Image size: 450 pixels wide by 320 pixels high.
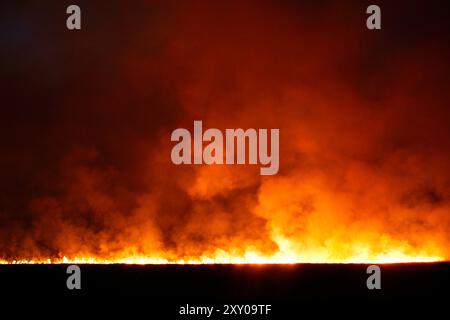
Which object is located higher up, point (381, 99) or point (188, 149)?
point (381, 99)

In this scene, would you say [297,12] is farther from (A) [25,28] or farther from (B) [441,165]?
(A) [25,28]

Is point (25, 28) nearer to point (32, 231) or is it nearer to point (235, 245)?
point (32, 231)

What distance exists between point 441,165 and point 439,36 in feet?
4.21

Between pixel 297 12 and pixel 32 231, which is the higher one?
pixel 297 12

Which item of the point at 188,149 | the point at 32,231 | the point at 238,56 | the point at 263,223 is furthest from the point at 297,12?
the point at 32,231

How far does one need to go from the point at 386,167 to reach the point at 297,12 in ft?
5.86

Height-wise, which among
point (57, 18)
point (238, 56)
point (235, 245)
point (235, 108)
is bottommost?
point (235, 245)

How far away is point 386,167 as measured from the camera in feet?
18.5

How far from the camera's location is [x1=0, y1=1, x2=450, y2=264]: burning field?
5.66 meters

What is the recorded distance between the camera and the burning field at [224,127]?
18.6ft

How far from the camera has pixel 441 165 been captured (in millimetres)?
5660

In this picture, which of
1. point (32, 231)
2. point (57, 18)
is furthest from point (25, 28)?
point (32, 231)

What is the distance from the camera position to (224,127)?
18.7 feet

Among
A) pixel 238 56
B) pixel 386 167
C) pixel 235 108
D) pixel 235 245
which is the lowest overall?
pixel 235 245
